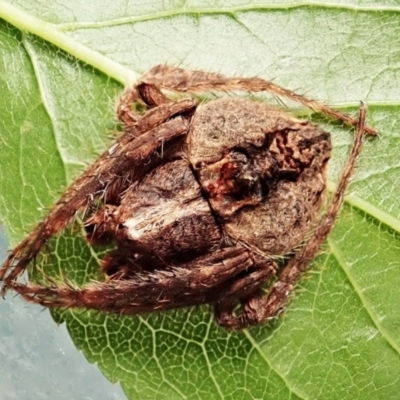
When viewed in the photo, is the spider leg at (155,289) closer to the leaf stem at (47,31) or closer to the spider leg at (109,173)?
the spider leg at (109,173)

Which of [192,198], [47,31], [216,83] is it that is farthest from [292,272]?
[47,31]

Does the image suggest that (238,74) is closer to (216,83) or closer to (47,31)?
(216,83)

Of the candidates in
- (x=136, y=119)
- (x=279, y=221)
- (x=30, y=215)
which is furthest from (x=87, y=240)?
(x=279, y=221)

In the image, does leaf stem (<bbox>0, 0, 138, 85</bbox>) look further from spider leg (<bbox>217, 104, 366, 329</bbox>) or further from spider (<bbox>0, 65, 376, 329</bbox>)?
spider leg (<bbox>217, 104, 366, 329</bbox>)

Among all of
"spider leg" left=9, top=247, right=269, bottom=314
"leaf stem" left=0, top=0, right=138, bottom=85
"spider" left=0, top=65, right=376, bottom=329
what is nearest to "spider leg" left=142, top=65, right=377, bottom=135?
"spider" left=0, top=65, right=376, bottom=329

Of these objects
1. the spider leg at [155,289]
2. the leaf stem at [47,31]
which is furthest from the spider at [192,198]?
the leaf stem at [47,31]

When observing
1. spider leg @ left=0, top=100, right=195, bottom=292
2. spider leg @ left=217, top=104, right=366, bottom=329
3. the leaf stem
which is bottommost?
spider leg @ left=217, top=104, right=366, bottom=329
